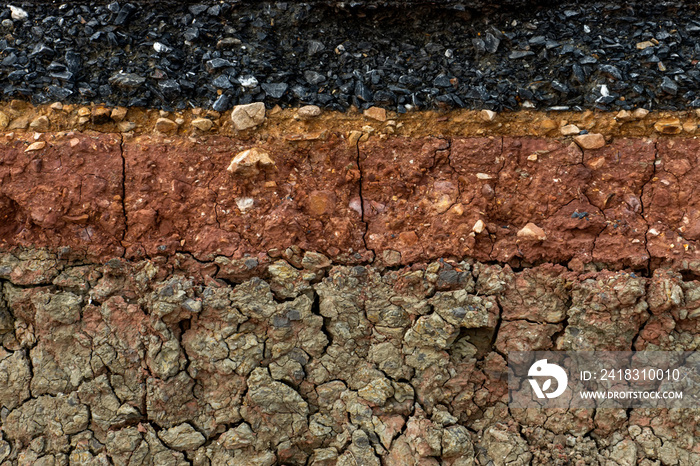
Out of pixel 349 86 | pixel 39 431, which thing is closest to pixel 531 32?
pixel 349 86

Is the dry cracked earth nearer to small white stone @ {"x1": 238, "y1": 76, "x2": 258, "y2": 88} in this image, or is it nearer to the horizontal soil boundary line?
the horizontal soil boundary line

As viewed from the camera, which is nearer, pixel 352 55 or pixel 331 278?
pixel 331 278

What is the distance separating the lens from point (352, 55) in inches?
111

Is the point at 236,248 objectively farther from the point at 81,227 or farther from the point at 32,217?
the point at 32,217

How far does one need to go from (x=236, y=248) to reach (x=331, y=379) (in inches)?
32.9

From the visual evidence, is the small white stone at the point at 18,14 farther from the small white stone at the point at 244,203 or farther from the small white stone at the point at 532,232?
the small white stone at the point at 532,232

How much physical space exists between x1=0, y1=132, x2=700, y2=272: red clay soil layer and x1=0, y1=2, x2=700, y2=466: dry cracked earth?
0.01 metres

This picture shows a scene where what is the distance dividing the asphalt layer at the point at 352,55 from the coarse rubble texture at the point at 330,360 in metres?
0.90

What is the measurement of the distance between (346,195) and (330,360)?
2.83 feet

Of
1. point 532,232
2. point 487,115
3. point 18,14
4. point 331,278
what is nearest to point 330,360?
point 331,278

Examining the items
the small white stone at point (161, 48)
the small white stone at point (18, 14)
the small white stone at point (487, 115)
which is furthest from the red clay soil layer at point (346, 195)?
the small white stone at point (18, 14)

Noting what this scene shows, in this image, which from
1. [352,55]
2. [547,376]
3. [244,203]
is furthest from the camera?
[352,55]

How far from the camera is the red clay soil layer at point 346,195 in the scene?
104 inches

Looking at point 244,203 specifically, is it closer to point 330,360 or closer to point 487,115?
point 330,360
